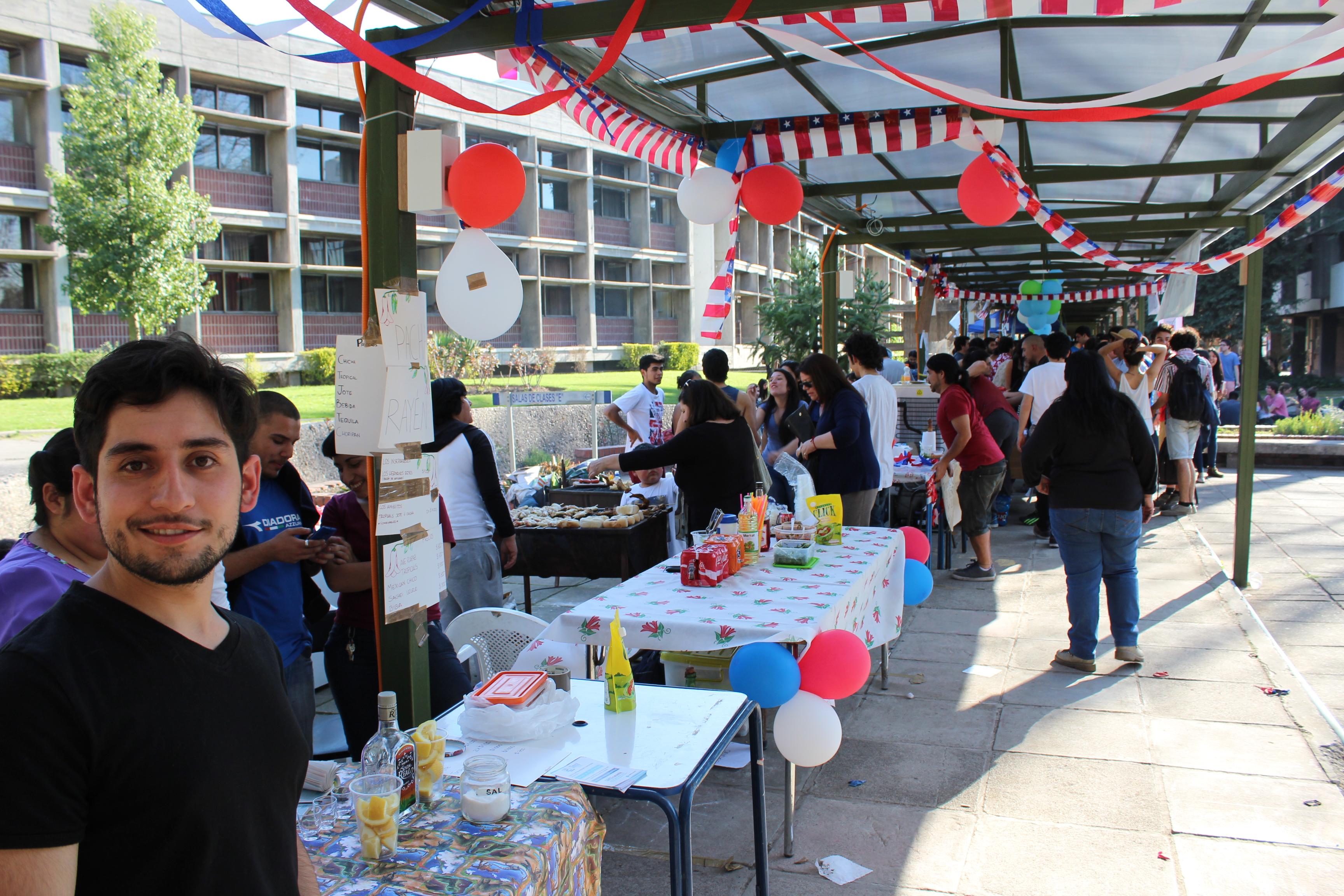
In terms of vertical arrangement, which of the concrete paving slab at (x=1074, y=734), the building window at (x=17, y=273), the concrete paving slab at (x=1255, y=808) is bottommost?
the concrete paving slab at (x=1074, y=734)

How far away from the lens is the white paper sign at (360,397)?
2496 mm

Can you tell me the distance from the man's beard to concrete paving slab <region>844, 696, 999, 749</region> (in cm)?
370

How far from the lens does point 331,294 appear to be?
1101 inches

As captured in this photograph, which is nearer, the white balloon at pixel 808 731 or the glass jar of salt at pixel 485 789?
the glass jar of salt at pixel 485 789

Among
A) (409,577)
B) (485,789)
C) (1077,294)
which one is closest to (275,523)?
(409,577)

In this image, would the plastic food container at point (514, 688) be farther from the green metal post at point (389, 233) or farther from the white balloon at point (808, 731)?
the white balloon at point (808, 731)

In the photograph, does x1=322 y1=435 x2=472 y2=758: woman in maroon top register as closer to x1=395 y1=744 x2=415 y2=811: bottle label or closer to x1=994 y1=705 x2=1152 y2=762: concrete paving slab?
x1=395 y1=744 x2=415 y2=811: bottle label

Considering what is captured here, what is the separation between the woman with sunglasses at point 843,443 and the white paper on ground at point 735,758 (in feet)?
6.76

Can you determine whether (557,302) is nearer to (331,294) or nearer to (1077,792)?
(331,294)

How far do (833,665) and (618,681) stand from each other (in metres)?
0.97

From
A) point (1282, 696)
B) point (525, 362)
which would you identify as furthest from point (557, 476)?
point (525, 362)

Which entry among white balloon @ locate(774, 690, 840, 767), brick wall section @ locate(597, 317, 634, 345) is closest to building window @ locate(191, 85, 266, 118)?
brick wall section @ locate(597, 317, 634, 345)

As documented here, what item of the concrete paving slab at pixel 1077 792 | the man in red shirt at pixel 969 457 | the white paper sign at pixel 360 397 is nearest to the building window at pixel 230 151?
the man in red shirt at pixel 969 457

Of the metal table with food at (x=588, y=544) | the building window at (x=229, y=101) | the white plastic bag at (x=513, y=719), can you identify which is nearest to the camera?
the white plastic bag at (x=513, y=719)
